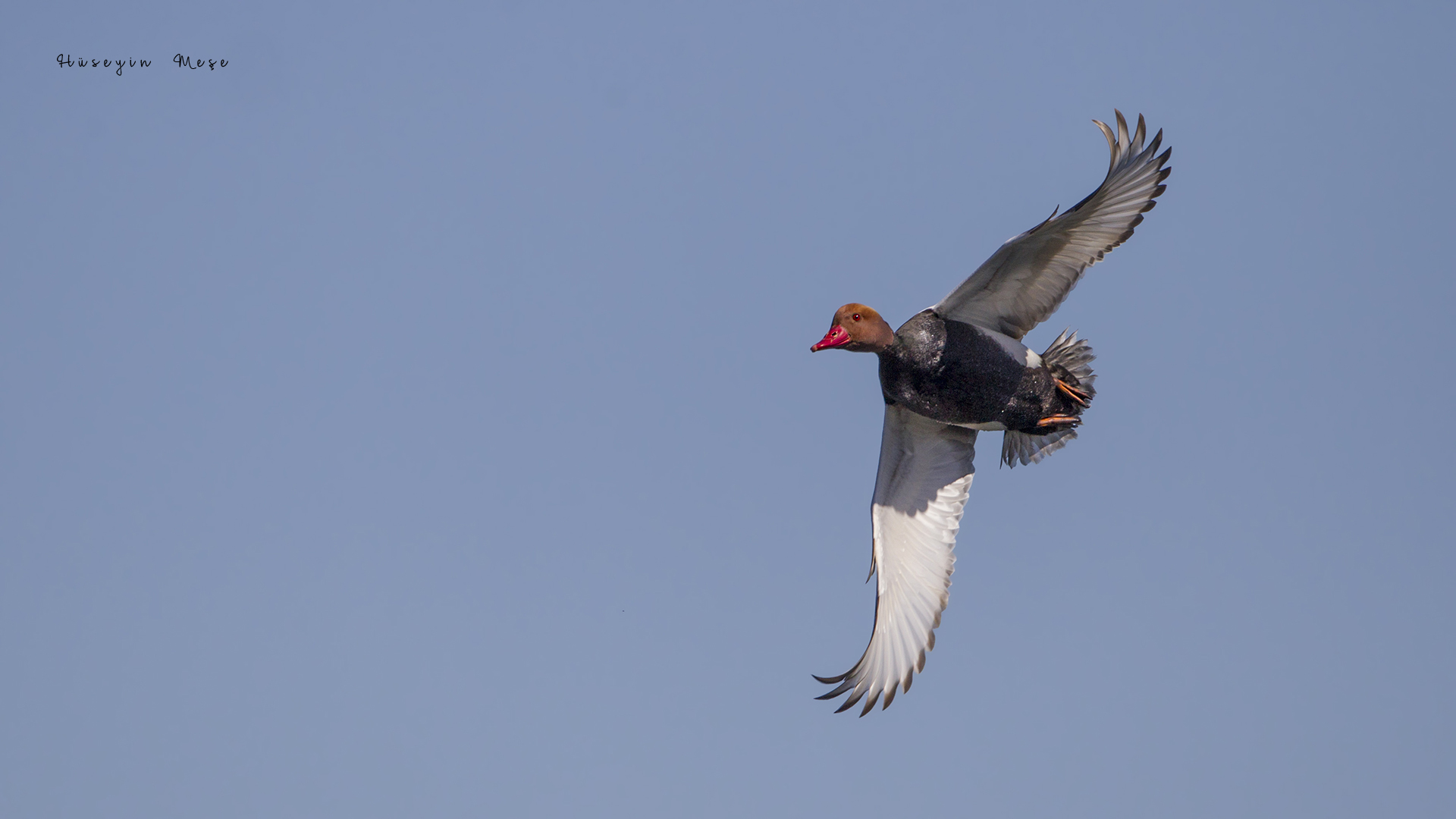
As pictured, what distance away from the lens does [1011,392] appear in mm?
9680

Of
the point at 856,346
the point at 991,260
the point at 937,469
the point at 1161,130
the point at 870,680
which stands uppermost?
the point at 1161,130

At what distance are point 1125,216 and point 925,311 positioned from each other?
5.46ft

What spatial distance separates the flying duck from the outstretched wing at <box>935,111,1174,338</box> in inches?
0.4

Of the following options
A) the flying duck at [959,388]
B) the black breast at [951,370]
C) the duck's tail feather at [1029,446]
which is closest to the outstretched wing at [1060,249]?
the flying duck at [959,388]

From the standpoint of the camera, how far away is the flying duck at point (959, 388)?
9.20 metres

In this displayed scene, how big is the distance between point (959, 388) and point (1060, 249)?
1308 millimetres

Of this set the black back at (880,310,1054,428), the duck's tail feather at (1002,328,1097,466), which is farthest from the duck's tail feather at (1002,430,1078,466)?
the black back at (880,310,1054,428)

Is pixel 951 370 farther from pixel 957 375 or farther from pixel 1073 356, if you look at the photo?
pixel 1073 356

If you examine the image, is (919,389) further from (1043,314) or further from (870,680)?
(870,680)

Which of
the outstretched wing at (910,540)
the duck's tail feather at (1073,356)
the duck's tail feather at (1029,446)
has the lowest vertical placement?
the outstretched wing at (910,540)

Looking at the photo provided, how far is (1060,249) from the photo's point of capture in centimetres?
942

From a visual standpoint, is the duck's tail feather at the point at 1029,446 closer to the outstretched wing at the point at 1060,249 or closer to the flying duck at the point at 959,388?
the flying duck at the point at 959,388

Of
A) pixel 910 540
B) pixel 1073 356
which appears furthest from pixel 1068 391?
pixel 910 540

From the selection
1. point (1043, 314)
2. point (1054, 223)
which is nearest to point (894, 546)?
point (1043, 314)
